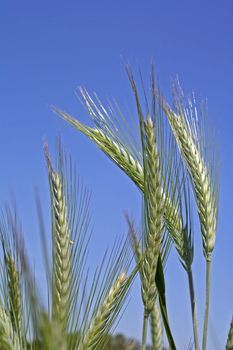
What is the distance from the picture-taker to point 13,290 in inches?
73.5

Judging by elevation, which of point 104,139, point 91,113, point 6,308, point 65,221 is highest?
point 91,113

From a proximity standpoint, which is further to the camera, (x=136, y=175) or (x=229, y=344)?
(x=136, y=175)

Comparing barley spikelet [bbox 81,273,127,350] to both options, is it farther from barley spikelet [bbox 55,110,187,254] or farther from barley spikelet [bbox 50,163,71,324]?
barley spikelet [bbox 55,110,187,254]

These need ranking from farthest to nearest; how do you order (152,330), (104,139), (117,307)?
1. (104,139)
2. (152,330)
3. (117,307)

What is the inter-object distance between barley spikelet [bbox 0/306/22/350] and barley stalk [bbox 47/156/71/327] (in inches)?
4.8

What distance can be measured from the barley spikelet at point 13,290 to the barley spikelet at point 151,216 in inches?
13.5

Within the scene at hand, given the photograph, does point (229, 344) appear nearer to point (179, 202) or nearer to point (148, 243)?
point (148, 243)

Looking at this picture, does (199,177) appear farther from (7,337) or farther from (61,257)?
(7,337)

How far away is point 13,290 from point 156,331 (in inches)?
19.8

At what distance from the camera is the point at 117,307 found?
174 centimetres

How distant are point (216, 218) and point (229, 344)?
75 centimetres

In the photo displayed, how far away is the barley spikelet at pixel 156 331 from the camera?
2064mm

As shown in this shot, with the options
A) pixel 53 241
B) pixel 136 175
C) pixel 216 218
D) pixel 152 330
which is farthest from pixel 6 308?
pixel 216 218

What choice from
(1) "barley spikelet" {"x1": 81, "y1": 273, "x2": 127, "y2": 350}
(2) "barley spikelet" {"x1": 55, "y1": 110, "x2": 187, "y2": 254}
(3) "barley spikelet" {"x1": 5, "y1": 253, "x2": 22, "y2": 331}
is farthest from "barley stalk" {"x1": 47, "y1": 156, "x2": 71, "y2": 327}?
(2) "barley spikelet" {"x1": 55, "y1": 110, "x2": 187, "y2": 254}
